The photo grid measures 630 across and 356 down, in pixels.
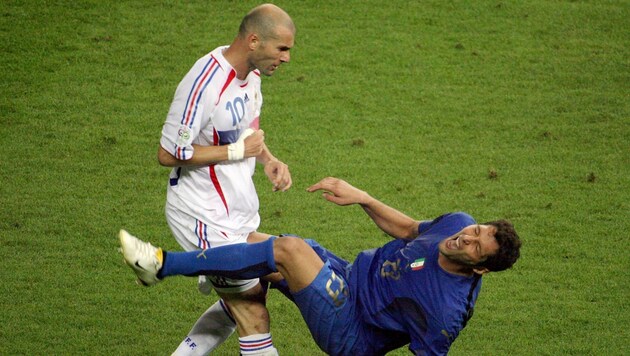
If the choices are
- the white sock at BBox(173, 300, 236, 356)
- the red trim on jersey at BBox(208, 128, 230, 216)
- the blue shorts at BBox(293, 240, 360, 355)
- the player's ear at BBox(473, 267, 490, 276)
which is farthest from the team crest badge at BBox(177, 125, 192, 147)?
the player's ear at BBox(473, 267, 490, 276)

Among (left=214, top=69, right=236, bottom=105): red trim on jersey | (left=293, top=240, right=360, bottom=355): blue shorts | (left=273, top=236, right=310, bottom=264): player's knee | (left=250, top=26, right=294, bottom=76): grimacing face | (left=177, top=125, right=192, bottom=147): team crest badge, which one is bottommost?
(left=293, top=240, right=360, bottom=355): blue shorts

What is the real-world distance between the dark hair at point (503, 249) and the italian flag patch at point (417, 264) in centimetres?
→ 30

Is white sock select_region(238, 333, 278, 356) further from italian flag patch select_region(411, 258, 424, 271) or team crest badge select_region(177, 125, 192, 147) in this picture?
team crest badge select_region(177, 125, 192, 147)

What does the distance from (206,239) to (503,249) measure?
1.56 metres

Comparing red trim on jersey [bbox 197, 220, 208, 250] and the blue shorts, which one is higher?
red trim on jersey [bbox 197, 220, 208, 250]

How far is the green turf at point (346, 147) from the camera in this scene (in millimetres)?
6809

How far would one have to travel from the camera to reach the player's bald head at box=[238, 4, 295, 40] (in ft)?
18.1

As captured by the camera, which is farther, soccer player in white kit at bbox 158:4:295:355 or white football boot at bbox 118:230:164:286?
soccer player in white kit at bbox 158:4:295:355

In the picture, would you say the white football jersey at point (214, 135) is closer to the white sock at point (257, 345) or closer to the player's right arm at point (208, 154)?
the player's right arm at point (208, 154)

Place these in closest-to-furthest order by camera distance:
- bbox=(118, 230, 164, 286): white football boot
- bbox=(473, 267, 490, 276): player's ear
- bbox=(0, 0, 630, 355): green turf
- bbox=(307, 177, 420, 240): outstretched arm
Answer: bbox=(118, 230, 164, 286): white football boot < bbox=(473, 267, 490, 276): player's ear < bbox=(307, 177, 420, 240): outstretched arm < bbox=(0, 0, 630, 355): green turf

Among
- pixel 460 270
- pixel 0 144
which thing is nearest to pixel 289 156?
pixel 0 144

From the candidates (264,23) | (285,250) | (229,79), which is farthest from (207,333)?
(264,23)

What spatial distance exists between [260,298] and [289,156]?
3084mm

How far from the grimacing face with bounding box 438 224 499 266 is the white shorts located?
110 cm
